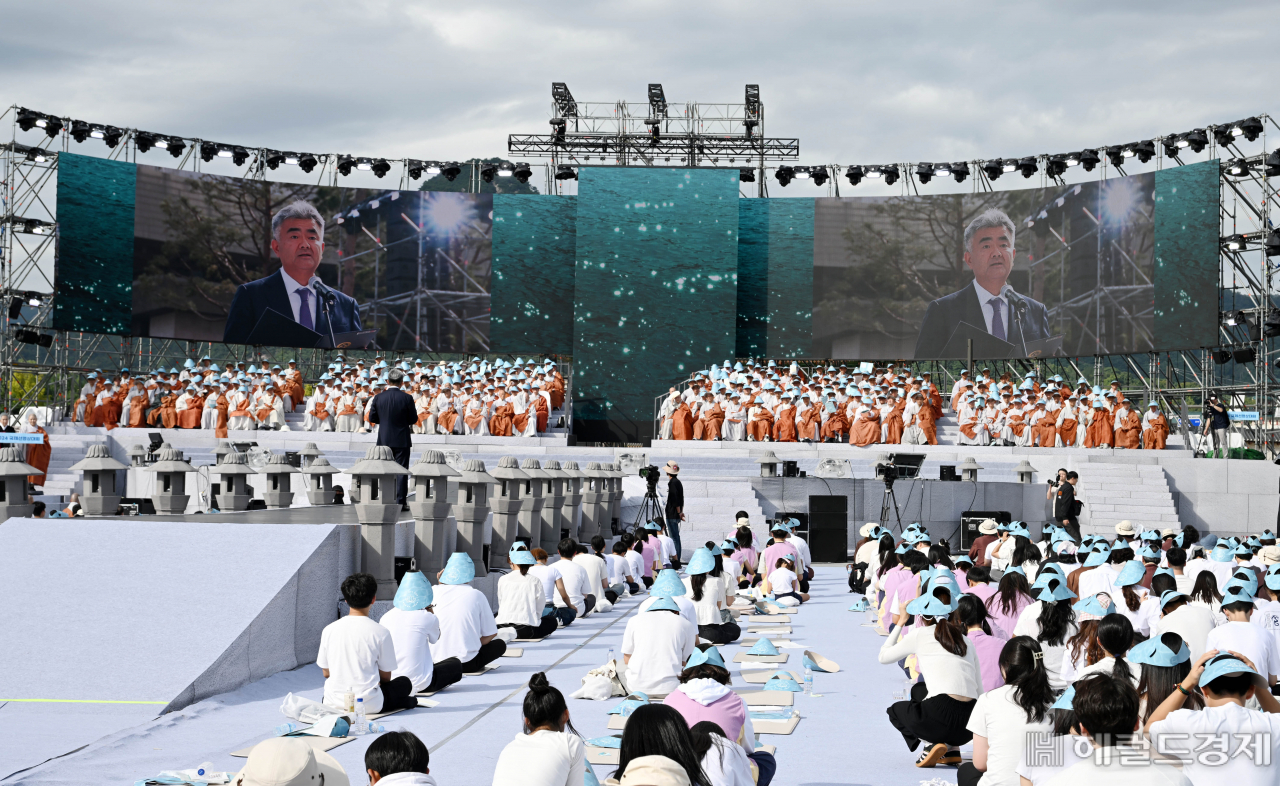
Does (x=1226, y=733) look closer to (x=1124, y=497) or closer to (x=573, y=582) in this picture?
(x=573, y=582)

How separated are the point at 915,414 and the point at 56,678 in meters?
23.9

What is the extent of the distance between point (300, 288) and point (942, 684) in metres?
35.9

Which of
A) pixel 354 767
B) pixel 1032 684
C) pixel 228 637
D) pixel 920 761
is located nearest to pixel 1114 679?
pixel 1032 684

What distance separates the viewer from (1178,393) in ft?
114

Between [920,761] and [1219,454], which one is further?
[1219,454]

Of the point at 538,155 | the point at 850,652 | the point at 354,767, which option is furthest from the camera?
the point at 538,155

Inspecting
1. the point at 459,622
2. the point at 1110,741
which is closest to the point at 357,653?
the point at 459,622

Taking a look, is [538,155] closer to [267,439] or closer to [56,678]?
[267,439]

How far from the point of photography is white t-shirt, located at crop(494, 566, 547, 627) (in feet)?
41.6

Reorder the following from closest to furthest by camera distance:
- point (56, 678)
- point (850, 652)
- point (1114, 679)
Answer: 1. point (1114, 679)
2. point (56, 678)
3. point (850, 652)

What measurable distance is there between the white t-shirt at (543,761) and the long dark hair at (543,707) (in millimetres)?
42

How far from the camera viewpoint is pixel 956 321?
39.2 metres

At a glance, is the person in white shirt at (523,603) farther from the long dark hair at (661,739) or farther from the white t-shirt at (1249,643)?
the long dark hair at (661,739)

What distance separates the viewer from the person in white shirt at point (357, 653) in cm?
824
